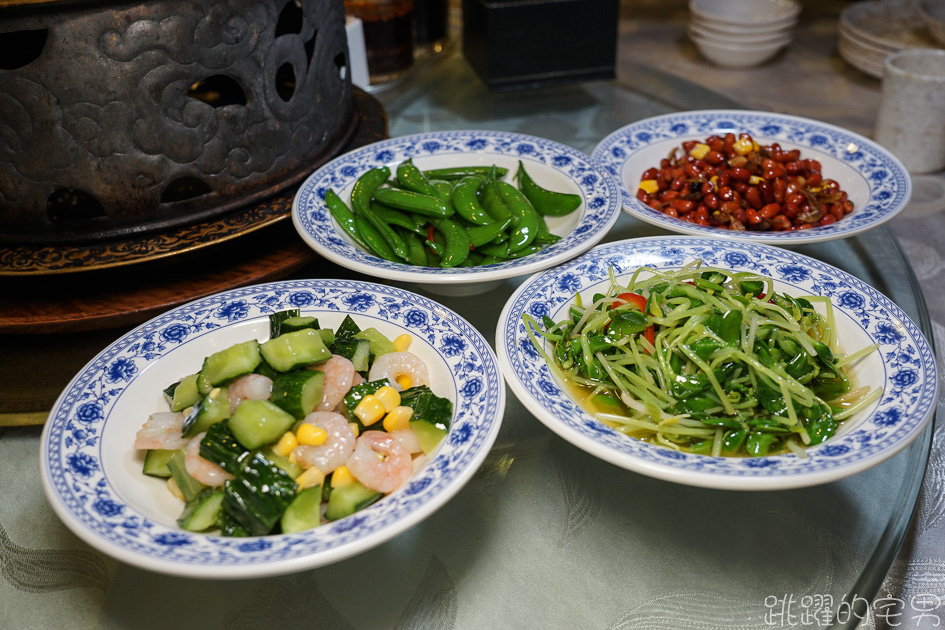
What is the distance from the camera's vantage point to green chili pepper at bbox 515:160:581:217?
213 centimetres

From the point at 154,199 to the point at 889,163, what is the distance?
2188 millimetres

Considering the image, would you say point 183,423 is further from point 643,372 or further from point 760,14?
point 760,14

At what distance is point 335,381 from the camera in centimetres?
149

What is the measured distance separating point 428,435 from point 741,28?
3.07 meters

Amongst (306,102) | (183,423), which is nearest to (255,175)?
(306,102)

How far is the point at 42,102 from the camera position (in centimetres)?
164

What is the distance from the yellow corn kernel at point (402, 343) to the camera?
64.7 inches

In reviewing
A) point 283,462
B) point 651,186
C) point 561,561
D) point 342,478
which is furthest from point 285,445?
point 651,186

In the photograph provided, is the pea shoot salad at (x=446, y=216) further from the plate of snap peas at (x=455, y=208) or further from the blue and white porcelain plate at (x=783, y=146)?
the blue and white porcelain plate at (x=783, y=146)

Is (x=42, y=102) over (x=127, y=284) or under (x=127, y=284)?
over

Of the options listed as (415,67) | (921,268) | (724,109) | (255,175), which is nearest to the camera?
(255,175)

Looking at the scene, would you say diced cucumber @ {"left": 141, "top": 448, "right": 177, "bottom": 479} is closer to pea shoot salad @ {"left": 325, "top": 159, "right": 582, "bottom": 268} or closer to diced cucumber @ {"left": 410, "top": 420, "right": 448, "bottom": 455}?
diced cucumber @ {"left": 410, "top": 420, "right": 448, "bottom": 455}

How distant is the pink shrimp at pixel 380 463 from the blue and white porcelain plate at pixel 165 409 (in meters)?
0.04

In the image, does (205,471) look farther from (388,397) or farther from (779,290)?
(779,290)
